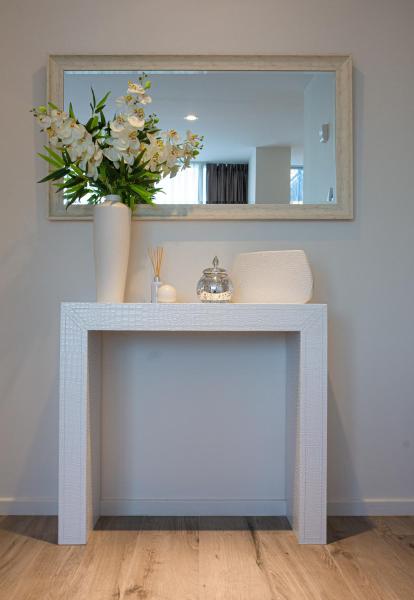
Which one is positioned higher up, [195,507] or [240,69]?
[240,69]

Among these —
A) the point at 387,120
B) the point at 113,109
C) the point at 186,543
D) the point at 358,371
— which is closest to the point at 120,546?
the point at 186,543

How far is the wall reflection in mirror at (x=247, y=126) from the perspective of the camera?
2414 mm

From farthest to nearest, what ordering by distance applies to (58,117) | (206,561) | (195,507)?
(195,507)
(58,117)
(206,561)

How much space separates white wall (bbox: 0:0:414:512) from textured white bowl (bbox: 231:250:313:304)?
0.59ft

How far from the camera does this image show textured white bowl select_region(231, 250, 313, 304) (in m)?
2.21

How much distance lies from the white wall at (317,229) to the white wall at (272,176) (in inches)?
4.3

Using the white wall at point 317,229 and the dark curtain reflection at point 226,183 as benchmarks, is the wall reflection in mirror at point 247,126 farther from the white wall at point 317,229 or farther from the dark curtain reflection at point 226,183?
the white wall at point 317,229

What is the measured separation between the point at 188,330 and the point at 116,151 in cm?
67

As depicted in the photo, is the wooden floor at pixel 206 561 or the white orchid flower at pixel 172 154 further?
the white orchid flower at pixel 172 154

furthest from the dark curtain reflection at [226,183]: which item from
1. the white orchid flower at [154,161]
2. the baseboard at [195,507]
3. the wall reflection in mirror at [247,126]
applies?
the baseboard at [195,507]

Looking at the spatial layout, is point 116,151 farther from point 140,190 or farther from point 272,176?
point 272,176

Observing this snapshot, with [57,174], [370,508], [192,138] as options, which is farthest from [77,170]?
[370,508]

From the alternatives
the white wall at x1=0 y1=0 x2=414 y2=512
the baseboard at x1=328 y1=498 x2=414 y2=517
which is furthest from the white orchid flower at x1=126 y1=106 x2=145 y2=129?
the baseboard at x1=328 y1=498 x2=414 y2=517

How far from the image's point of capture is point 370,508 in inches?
95.6
